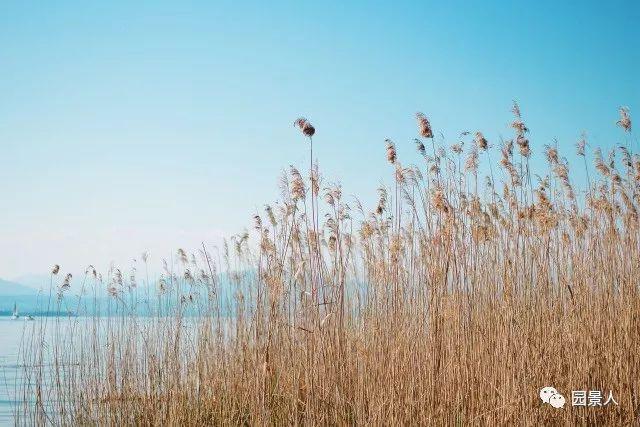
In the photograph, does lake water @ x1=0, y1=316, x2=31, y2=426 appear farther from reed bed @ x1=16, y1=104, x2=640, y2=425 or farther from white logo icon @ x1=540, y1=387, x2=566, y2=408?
white logo icon @ x1=540, y1=387, x2=566, y2=408

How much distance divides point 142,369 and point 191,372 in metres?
0.48

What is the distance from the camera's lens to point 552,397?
3449mm

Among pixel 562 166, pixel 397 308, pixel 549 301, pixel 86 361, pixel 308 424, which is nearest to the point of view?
pixel 308 424

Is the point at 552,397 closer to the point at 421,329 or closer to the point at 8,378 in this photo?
the point at 421,329

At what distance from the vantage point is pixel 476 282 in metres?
3.72

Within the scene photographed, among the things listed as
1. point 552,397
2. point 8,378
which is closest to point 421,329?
point 552,397

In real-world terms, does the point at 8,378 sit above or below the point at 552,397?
below

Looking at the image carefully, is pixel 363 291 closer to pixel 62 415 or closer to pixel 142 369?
pixel 142 369

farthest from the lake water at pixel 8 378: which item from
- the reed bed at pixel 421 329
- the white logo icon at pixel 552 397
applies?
the white logo icon at pixel 552 397

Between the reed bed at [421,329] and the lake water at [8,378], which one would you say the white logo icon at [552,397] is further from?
the lake water at [8,378]

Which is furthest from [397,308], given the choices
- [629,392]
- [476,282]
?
[629,392]

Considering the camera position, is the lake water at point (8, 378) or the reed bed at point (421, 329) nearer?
the reed bed at point (421, 329)

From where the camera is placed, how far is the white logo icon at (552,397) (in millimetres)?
3426

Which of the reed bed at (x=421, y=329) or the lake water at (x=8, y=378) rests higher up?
the reed bed at (x=421, y=329)
